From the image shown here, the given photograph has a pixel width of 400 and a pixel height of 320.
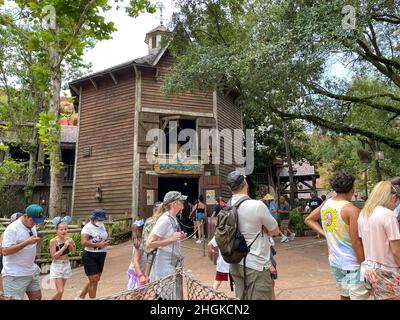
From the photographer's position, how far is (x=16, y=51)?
20.1m

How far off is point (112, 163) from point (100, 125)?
2170 millimetres

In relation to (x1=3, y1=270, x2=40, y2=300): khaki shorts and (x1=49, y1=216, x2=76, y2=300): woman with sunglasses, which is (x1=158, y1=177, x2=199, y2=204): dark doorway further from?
(x1=3, y1=270, x2=40, y2=300): khaki shorts

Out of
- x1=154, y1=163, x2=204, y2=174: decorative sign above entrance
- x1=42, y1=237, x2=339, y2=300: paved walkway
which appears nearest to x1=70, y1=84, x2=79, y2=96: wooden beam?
x1=154, y1=163, x2=204, y2=174: decorative sign above entrance

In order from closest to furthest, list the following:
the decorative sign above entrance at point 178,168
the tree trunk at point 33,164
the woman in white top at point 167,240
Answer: the woman in white top at point 167,240 < the decorative sign above entrance at point 178,168 < the tree trunk at point 33,164

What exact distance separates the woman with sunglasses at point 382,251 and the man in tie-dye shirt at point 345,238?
0.15 metres

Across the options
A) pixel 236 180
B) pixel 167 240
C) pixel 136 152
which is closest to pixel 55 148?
pixel 136 152

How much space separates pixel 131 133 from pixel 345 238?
13018 mm

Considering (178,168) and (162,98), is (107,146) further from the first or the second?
(178,168)

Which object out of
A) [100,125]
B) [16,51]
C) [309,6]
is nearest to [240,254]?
[309,6]

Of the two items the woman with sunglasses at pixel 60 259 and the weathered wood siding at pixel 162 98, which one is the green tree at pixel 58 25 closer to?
the woman with sunglasses at pixel 60 259

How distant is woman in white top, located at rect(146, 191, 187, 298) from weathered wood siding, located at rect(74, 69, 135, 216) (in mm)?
11144

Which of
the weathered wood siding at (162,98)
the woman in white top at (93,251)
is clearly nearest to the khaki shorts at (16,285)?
the woman in white top at (93,251)

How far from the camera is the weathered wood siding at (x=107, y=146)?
15141mm

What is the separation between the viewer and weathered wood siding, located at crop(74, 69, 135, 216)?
15141 mm
